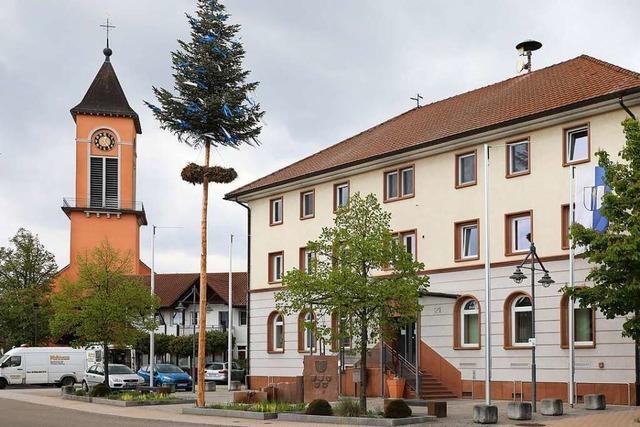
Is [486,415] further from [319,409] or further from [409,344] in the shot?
[409,344]

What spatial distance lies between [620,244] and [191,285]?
5398cm

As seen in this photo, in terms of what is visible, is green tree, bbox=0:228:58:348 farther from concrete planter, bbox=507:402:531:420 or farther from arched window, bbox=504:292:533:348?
concrete planter, bbox=507:402:531:420

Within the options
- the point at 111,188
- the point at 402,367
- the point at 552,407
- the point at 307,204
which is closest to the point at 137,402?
the point at 402,367

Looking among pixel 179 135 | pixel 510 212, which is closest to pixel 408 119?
pixel 510 212

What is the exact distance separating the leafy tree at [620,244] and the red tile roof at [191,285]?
162ft

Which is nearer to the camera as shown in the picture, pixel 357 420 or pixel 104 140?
pixel 357 420

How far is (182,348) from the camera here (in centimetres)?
6962

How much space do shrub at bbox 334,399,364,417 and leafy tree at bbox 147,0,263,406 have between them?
6612mm

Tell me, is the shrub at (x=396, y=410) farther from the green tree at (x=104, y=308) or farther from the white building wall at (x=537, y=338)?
the green tree at (x=104, y=308)

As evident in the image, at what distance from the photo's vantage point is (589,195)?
29.1 metres

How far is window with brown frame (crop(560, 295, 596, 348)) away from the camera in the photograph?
3003 cm

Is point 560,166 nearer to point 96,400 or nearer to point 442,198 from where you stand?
point 442,198

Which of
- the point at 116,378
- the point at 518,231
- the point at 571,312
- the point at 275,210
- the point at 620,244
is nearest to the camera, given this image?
the point at 620,244

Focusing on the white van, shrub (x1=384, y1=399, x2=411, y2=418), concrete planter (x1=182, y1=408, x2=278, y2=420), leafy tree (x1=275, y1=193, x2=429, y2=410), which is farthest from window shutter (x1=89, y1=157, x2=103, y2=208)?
shrub (x1=384, y1=399, x2=411, y2=418)
